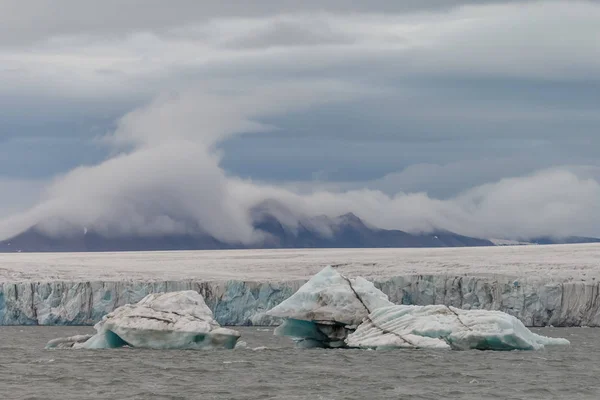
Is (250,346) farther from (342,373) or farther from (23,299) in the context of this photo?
(23,299)

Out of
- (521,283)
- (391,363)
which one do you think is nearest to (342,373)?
(391,363)

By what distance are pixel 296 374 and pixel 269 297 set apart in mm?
18966

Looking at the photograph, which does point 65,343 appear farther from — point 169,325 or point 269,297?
point 269,297

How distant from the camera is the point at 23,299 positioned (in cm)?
3984

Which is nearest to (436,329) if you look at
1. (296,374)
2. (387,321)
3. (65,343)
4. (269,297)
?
(387,321)

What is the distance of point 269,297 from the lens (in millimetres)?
39344

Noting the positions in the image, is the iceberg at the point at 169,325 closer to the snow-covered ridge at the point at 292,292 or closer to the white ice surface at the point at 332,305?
the white ice surface at the point at 332,305

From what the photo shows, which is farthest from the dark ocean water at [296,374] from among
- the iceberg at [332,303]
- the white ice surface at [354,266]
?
the white ice surface at [354,266]

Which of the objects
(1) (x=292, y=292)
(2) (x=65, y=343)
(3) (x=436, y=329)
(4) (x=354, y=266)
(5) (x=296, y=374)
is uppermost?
(4) (x=354, y=266)

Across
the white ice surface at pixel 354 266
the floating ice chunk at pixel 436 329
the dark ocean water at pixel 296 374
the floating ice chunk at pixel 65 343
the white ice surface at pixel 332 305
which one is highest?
the white ice surface at pixel 354 266

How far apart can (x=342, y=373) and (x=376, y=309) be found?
499 centimetres

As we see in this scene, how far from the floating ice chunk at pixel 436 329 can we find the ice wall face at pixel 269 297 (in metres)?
13.0

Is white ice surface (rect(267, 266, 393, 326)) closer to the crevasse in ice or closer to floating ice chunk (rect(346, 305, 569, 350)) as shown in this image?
the crevasse in ice

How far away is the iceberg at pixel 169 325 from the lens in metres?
24.5
